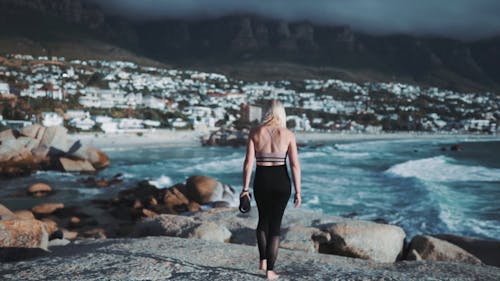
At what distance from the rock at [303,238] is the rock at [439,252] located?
1886 mm

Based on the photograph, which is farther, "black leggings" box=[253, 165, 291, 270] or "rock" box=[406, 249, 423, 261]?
"rock" box=[406, 249, 423, 261]

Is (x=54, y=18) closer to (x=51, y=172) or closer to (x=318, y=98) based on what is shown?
(x=318, y=98)

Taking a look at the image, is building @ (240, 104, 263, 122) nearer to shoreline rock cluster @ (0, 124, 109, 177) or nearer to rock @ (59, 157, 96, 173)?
shoreline rock cluster @ (0, 124, 109, 177)

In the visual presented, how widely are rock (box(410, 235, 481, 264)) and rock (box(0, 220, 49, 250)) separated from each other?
6963 millimetres

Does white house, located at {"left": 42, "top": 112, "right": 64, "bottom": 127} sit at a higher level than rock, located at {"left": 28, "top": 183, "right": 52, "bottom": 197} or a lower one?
higher

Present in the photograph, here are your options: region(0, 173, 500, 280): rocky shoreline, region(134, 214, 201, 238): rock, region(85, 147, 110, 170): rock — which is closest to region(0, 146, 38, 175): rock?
region(85, 147, 110, 170): rock

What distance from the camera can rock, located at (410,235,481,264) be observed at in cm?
780

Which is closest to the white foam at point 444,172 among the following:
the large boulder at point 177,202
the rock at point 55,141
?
the large boulder at point 177,202

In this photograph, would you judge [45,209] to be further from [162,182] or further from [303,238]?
[303,238]

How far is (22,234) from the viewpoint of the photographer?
653 cm

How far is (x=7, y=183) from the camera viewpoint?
2250cm

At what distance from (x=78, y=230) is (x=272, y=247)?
10.7 metres

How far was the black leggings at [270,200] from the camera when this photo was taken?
432cm

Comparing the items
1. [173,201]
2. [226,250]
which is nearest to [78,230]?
[173,201]
